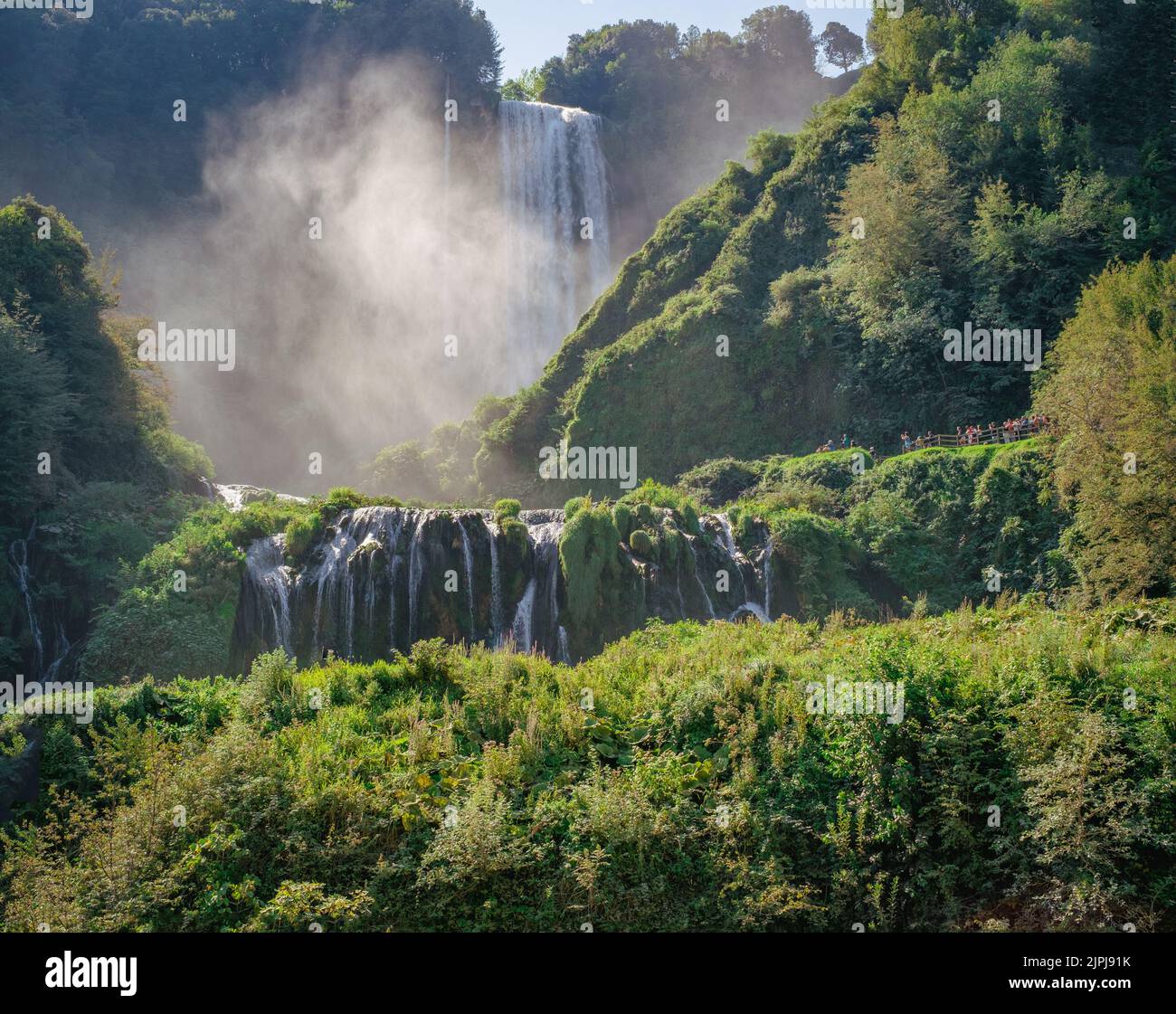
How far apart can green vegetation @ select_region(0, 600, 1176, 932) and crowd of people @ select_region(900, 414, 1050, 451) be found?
1851 centimetres

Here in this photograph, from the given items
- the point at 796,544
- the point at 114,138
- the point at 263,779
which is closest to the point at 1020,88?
the point at 796,544

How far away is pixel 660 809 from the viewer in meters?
10.9

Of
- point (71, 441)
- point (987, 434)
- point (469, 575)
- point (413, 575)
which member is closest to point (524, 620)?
point (469, 575)

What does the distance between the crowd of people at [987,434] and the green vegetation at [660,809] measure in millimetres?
18515

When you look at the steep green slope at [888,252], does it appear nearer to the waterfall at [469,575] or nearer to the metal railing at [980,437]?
the metal railing at [980,437]

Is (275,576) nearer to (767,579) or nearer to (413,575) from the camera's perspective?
(413,575)

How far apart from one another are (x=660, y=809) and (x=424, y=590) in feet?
48.1

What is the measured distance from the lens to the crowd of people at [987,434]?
30545 mm

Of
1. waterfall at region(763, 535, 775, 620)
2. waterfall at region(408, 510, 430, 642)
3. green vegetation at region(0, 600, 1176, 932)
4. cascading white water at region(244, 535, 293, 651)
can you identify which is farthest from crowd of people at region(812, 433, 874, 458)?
green vegetation at region(0, 600, 1176, 932)

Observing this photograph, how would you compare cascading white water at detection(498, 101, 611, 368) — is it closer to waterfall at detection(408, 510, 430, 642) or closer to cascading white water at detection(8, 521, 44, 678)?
waterfall at detection(408, 510, 430, 642)

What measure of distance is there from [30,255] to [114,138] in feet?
128
